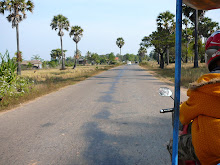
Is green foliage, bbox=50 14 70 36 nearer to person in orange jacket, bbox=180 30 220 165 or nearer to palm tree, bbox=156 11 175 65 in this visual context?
palm tree, bbox=156 11 175 65

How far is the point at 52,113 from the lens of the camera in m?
6.17

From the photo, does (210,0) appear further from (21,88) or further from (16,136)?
(21,88)

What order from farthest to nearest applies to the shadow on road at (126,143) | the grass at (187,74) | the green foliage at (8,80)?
the grass at (187,74) → the green foliage at (8,80) → the shadow on road at (126,143)

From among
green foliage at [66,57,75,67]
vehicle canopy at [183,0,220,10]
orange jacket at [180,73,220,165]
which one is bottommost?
orange jacket at [180,73,220,165]

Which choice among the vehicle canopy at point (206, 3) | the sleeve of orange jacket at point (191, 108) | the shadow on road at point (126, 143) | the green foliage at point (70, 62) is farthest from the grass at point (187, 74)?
the green foliage at point (70, 62)

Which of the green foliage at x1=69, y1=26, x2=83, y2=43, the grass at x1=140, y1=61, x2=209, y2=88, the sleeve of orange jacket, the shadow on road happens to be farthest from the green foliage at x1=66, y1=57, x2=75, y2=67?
the sleeve of orange jacket

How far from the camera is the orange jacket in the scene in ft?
4.75

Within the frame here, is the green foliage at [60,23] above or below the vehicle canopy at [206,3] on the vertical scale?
above

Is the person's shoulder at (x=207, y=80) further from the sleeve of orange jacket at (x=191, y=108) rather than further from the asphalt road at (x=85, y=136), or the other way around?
the asphalt road at (x=85, y=136)

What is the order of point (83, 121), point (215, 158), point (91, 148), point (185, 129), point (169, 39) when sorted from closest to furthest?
point (215, 158), point (185, 129), point (91, 148), point (83, 121), point (169, 39)

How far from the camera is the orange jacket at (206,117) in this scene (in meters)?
1.45

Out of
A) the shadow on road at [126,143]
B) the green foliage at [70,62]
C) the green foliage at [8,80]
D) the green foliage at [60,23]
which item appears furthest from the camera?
the green foliage at [70,62]

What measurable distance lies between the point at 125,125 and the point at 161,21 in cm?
3151

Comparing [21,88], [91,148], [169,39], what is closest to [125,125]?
[91,148]
